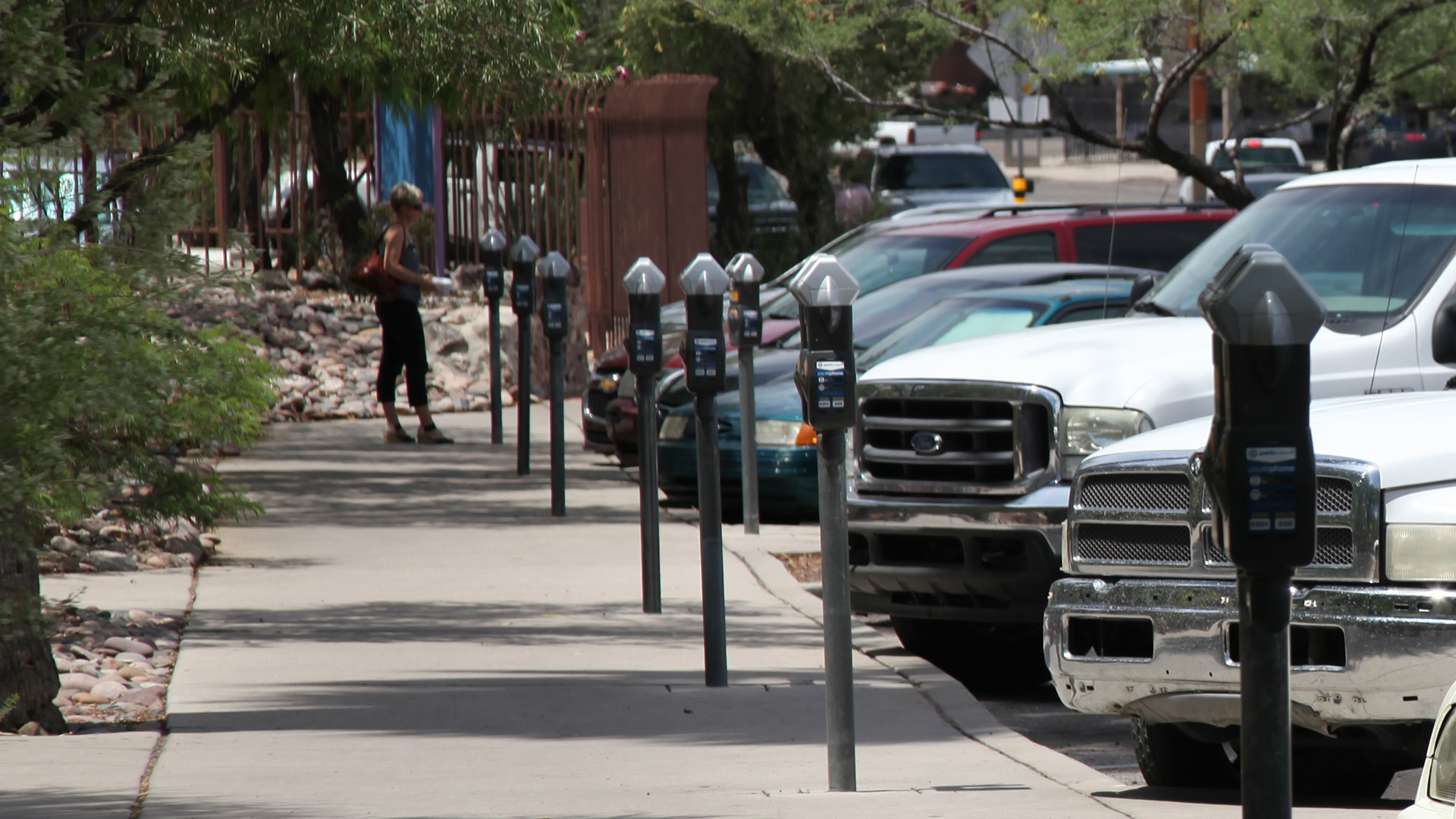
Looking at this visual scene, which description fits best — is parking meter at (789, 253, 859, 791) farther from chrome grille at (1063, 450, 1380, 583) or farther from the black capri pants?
the black capri pants

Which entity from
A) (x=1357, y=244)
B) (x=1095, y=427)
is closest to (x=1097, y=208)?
(x=1357, y=244)

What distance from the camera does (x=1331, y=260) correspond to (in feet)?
25.2

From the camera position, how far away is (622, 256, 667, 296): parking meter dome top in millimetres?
8469

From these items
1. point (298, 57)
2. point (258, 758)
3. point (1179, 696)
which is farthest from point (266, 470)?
point (1179, 696)

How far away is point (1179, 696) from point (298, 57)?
5.90 metres

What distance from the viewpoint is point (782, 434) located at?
1141 cm

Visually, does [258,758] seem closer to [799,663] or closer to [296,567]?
[799,663]

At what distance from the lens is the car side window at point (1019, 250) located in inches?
503

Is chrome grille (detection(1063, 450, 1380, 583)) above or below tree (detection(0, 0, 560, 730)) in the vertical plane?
below

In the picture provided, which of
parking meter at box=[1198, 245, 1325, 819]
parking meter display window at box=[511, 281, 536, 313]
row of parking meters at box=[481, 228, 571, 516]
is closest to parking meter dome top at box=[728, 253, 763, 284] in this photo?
row of parking meters at box=[481, 228, 571, 516]

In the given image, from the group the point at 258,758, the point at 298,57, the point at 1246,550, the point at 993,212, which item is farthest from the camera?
the point at 993,212

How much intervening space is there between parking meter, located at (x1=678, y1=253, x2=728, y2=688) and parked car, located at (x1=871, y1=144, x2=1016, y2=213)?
71.6 ft

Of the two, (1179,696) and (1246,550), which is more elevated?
(1246,550)

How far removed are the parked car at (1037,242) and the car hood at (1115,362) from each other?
15.7 feet
